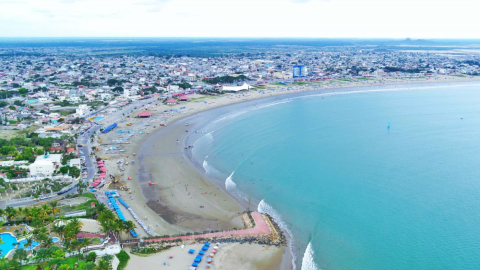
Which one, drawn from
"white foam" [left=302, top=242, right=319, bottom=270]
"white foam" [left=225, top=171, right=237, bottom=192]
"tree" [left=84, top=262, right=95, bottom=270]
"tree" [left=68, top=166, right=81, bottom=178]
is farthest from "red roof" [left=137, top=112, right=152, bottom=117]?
"white foam" [left=302, top=242, right=319, bottom=270]

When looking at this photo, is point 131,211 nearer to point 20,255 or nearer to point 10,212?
point 10,212

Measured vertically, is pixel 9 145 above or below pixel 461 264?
above

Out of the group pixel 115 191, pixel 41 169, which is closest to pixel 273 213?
pixel 115 191

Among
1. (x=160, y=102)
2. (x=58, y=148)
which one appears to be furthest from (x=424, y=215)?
(x=160, y=102)

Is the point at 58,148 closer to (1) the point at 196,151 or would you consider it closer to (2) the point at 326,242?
(1) the point at 196,151

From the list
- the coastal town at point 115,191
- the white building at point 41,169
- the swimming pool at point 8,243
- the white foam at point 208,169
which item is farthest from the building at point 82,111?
the swimming pool at point 8,243

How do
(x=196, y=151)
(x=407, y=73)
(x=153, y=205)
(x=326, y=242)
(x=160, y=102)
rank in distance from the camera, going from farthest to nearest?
1. (x=407, y=73)
2. (x=160, y=102)
3. (x=196, y=151)
4. (x=153, y=205)
5. (x=326, y=242)

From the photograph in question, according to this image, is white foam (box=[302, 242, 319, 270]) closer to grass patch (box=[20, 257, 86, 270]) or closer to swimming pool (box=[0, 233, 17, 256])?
grass patch (box=[20, 257, 86, 270])
